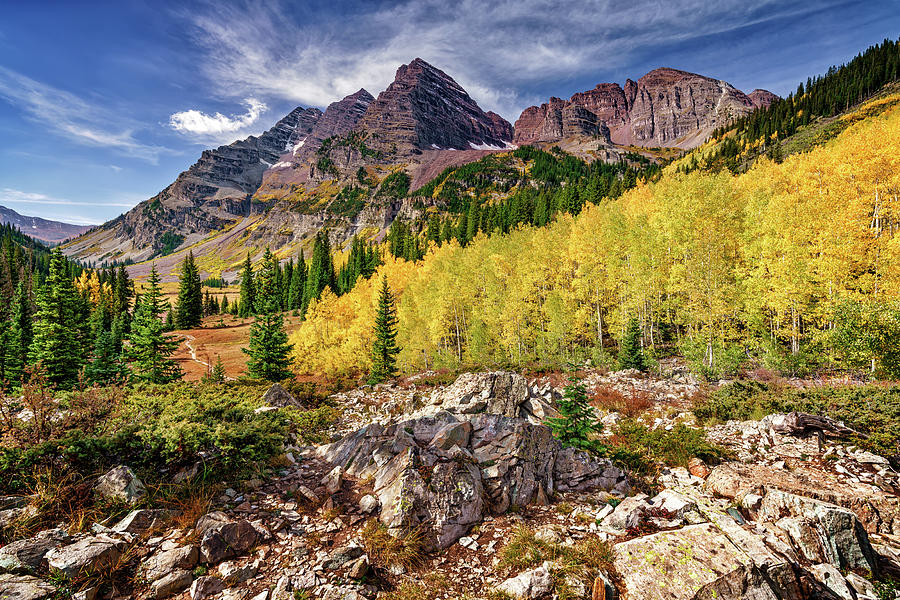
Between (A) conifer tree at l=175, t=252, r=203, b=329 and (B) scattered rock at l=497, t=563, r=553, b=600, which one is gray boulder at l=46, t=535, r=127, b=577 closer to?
(B) scattered rock at l=497, t=563, r=553, b=600

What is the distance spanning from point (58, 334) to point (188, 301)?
5508 centimetres

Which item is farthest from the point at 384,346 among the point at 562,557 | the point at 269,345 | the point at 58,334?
the point at 562,557

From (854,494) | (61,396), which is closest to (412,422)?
(61,396)

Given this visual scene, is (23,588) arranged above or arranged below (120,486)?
below

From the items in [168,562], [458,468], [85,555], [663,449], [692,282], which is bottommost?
[663,449]

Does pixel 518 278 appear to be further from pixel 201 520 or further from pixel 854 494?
pixel 201 520

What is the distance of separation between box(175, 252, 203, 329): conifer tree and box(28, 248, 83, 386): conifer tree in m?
47.9

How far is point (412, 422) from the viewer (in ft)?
38.7

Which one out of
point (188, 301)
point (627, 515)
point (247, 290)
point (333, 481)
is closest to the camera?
point (627, 515)

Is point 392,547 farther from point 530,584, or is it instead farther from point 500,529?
point 530,584

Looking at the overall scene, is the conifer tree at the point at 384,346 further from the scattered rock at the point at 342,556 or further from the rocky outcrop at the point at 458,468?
the scattered rock at the point at 342,556

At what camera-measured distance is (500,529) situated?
7.93 metres

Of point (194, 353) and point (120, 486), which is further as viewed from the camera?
point (194, 353)

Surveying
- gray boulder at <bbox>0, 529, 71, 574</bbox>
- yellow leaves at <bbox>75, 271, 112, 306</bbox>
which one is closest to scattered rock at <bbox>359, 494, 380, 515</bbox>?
gray boulder at <bbox>0, 529, 71, 574</bbox>
